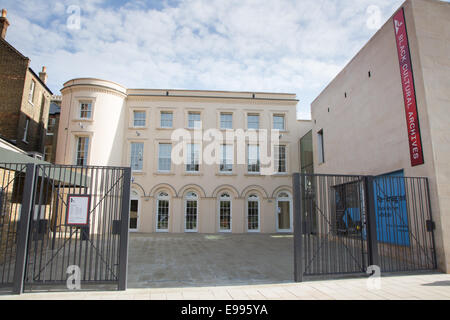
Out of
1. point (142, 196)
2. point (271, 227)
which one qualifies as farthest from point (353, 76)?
point (142, 196)

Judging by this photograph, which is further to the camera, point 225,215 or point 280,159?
point 280,159

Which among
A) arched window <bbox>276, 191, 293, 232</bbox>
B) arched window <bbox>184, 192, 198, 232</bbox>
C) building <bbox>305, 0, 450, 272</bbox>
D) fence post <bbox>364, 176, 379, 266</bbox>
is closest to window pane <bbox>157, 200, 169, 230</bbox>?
arched window <bbox>184, 192, 198, 232</bbox>

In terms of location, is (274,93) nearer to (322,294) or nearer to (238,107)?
(238,107)

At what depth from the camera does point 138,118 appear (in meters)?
20.8

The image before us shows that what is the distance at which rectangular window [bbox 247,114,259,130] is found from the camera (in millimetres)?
20875

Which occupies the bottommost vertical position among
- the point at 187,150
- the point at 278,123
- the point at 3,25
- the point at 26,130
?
the point at 187,150

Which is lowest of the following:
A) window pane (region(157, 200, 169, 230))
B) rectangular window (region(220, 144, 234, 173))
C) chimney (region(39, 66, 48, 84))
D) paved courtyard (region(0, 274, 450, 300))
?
paved courtyard (region(0, 274, 450, 300))

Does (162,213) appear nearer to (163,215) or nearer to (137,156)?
(163,215)

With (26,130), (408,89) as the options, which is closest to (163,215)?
(26,130)

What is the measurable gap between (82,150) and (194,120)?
7746 millimetres

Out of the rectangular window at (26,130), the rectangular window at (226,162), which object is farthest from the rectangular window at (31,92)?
the rectangular window at (226,162)

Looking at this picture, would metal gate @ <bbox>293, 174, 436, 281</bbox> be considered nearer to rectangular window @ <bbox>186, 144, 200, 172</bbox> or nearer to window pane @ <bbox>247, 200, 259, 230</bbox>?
window pane @ <bbox>247, 200, 259, 230</bbox>

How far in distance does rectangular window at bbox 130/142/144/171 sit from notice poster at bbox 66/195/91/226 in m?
14.0

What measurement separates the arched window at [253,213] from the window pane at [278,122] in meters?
5.26
